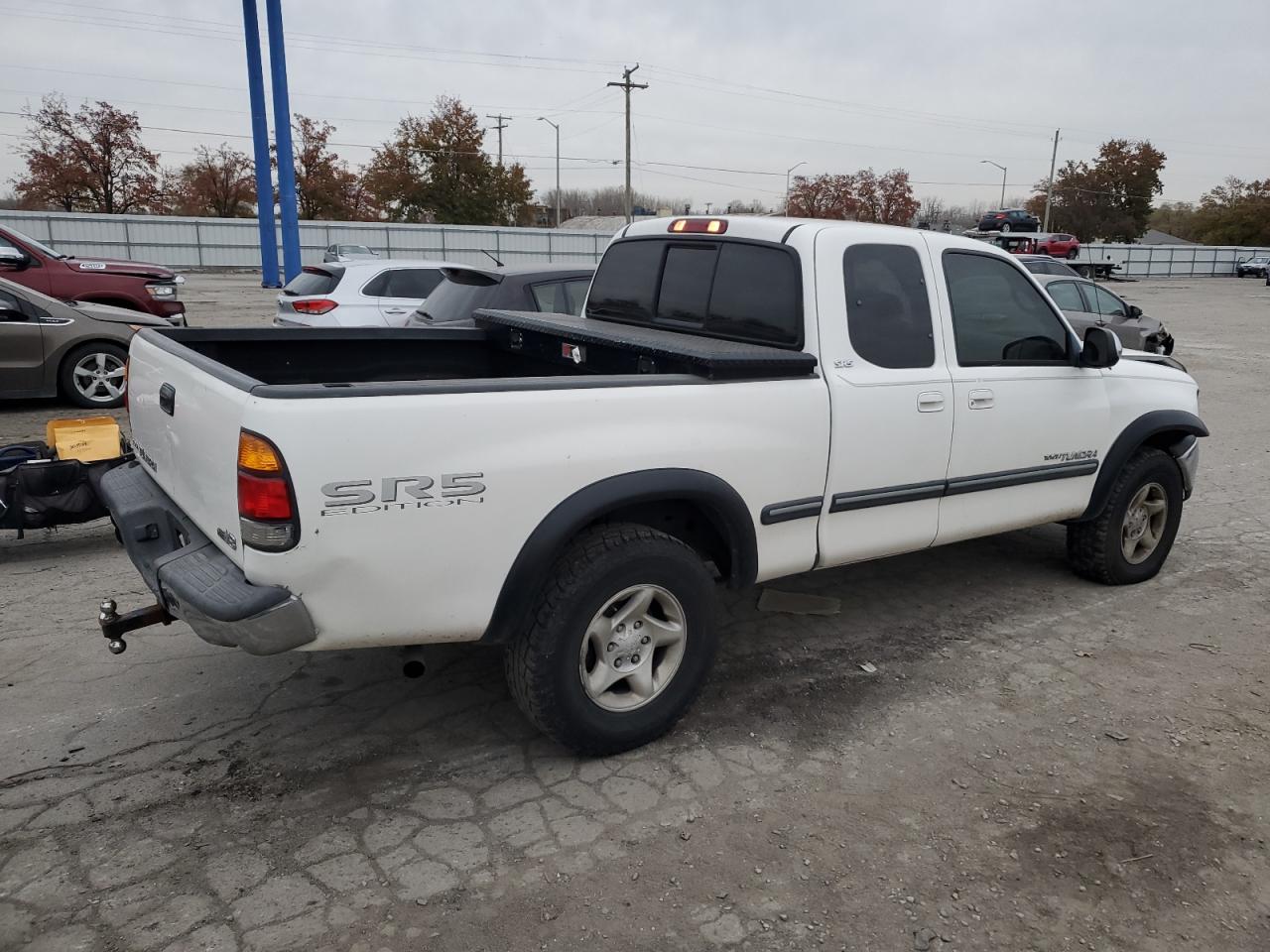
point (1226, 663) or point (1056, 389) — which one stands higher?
point (1056, 389)

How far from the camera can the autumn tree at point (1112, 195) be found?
71875 millimetres

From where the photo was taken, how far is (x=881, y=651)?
4.39m

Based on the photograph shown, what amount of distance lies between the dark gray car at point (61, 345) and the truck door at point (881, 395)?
7690 millimetres

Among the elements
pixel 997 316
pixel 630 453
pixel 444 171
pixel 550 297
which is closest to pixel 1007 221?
pixel 444 171

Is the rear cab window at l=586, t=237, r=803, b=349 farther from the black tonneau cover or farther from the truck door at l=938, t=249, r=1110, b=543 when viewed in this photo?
the truck door at l=938, t=249, r=1110, b=543

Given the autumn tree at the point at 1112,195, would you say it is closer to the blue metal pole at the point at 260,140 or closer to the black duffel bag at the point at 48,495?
the blue metal pole at the point at 260,140

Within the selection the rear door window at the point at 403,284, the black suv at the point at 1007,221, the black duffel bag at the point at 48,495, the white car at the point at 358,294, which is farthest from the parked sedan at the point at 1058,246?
the black duffel bag at the point at 48,495

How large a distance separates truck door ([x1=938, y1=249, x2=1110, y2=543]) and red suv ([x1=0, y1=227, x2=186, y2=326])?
9776 millimetres

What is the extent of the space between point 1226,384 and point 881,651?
1194cm

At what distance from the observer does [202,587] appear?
2.83 m

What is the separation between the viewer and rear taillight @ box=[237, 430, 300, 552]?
8.54 ft

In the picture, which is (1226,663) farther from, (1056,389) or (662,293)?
(662,293)

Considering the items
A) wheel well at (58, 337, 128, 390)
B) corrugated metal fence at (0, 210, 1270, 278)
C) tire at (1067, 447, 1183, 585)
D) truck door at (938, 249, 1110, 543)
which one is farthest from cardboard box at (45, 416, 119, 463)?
corrugated metal fence at (0, 210, 1270, 278)

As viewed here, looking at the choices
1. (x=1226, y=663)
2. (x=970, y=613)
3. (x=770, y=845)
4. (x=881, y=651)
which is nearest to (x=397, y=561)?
(x=770, y=845)
